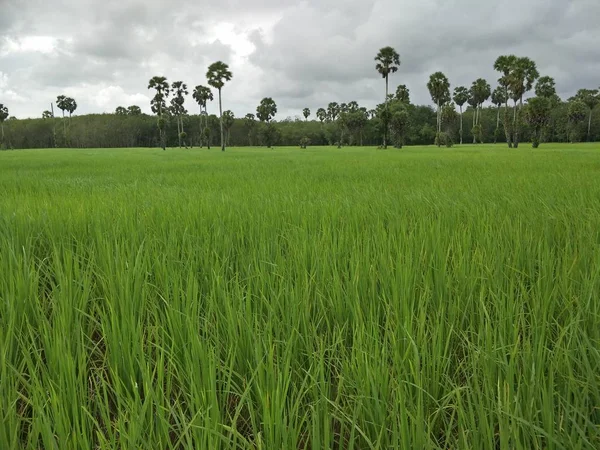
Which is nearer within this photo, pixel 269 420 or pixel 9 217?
pixel 269 420

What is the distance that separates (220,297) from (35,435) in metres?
0.91

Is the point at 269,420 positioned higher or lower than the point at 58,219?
lower

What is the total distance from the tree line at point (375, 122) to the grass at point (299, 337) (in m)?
51.6

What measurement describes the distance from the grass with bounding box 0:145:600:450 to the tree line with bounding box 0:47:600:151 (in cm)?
5160

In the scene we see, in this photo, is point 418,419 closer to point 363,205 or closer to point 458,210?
point 458,210

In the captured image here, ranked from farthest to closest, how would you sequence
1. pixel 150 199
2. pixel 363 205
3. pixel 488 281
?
pixel 150 199 → pixel 363 205 → pixel 488 281

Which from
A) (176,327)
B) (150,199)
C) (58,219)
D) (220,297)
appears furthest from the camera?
(150,199)

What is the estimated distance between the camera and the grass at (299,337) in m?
1.05

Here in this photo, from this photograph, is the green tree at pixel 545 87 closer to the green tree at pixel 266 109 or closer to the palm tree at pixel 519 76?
the palm tree at pixel 519 76

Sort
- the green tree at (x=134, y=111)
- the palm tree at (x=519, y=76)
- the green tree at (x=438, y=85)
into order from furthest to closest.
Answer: the green tree at (x=134, y=111) < the green tree at (x=438, y=85) < the palm tree at (x=519, y=76)

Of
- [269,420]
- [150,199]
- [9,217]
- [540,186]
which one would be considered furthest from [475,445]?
[540,186]

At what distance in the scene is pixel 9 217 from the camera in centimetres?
363

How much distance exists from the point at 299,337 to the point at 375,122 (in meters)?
85.5

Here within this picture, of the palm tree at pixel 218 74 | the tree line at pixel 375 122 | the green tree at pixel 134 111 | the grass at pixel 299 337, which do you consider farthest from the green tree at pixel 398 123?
the green tree at pixel 134 111
